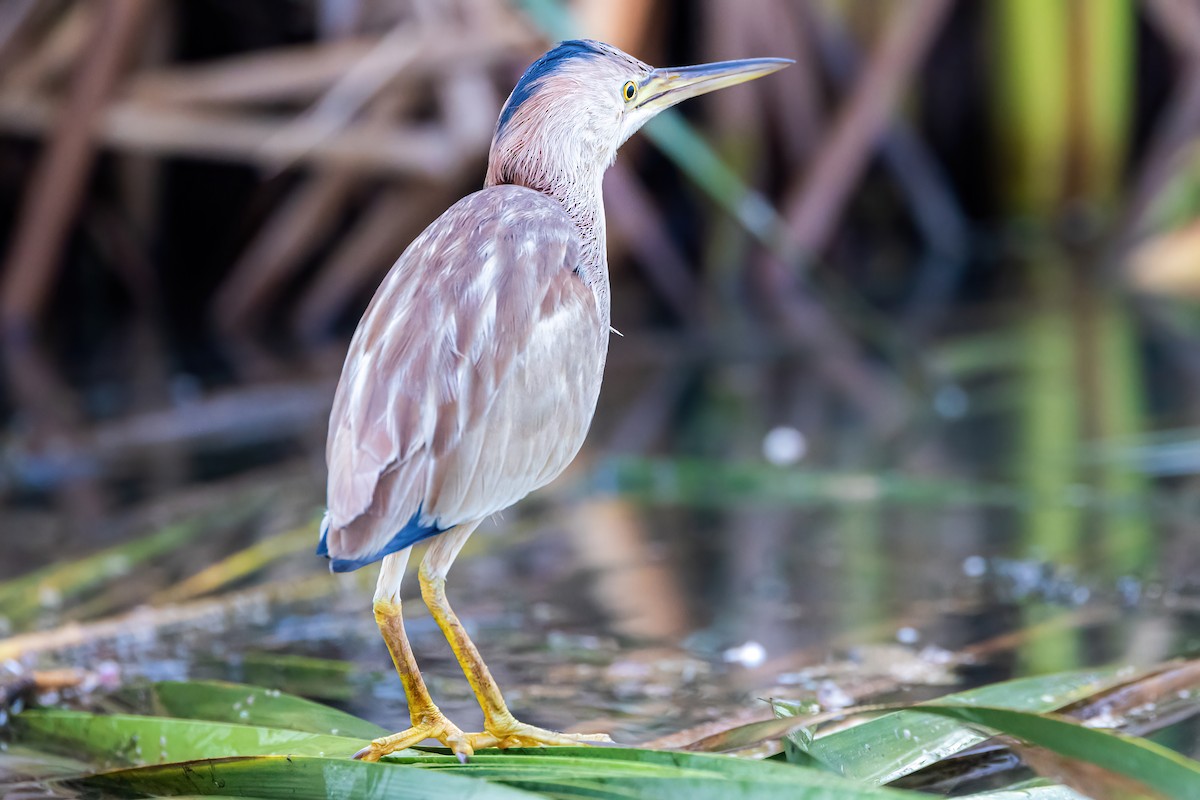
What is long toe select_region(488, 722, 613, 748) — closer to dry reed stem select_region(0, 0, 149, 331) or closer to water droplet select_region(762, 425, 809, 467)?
water droplet select_region(762, 425, 809, 467)

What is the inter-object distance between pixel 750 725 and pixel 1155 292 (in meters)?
5.55

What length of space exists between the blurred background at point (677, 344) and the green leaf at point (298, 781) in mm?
546

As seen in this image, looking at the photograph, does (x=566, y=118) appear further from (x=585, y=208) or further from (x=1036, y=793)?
(x=1036, y=793)

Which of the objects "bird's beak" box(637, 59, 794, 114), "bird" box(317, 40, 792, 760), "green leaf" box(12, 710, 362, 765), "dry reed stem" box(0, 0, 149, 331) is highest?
"dry reed stem" box(0, 0, 149, 331)

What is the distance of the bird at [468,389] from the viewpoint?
1.79 m

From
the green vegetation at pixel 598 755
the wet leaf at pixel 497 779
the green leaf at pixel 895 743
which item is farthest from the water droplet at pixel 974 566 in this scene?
the wet leaf at pixel 497 779

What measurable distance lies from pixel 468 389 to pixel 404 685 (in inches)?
14.4

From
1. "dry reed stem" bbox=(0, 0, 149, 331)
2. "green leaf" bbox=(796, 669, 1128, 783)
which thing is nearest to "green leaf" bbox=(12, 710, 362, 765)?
"green leaf" bbox=(796, 669, 1128, 783)

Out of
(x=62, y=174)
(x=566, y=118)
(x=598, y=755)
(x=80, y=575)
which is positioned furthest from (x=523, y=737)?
(x=62, y=174)

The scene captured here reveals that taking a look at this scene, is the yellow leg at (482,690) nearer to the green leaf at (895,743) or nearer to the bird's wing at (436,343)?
the bird's wing at (436,343)

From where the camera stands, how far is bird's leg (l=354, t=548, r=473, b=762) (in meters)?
1.84

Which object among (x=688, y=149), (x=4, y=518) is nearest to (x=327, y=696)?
(x=4, y=518)

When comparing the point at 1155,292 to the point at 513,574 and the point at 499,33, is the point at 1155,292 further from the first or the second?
the point at 513,574

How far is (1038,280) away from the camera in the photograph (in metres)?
7.27
